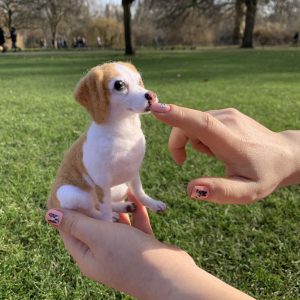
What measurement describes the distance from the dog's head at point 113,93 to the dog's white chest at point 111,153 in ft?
0.18

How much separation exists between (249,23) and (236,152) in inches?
1095

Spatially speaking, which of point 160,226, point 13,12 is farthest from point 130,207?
point 13,12

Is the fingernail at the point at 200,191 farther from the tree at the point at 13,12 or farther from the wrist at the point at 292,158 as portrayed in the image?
the tree at the point at 13,12

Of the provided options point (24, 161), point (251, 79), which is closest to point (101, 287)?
point (24, 161)

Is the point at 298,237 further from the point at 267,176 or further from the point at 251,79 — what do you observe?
the point at 251,79

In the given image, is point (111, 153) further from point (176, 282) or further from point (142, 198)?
point (176, 282)

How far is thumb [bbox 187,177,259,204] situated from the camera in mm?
1360

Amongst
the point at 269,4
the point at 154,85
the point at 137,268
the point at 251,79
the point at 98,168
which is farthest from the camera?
the point at 269,4

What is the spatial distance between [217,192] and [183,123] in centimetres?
26

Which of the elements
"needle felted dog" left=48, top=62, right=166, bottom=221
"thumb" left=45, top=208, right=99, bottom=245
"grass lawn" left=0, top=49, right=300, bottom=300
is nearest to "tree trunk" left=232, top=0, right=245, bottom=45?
"grass lawn" left=0, top=49, right=300, bottom=300

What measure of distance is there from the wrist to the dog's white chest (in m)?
0.62

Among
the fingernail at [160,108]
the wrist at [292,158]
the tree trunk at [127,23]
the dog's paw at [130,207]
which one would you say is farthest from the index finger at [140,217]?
the tree trunk at [127,23]

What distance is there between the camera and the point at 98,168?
144 cm

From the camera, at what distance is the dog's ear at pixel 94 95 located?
1377mm
